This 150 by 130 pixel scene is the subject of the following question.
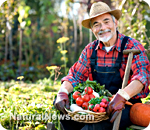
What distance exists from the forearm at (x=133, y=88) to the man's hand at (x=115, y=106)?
0.39 feet

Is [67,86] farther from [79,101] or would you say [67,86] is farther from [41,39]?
[41,39]

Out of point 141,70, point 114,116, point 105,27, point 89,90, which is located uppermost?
point 105,27

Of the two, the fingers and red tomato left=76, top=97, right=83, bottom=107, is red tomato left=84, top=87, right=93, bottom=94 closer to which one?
red tomato left=76, top=97, right=83, bottom=107

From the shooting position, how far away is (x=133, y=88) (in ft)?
6.65

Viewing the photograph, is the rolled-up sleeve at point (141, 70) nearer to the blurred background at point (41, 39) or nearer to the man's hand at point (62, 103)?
the man's hand at point (62, 103)

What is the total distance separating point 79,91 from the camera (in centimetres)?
225

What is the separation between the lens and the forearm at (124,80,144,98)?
2.00 meters

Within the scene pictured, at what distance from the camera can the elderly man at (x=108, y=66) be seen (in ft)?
6.92

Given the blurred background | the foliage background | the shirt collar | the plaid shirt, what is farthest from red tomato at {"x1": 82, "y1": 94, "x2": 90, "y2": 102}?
the blurred background

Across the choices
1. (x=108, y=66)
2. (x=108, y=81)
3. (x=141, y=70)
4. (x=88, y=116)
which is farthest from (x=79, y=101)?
(x=141, y=70)

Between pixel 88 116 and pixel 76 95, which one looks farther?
pixel 76 95

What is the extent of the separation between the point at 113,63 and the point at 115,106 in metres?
0.68

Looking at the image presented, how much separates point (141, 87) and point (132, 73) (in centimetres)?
29

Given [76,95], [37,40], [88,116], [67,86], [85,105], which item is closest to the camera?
[88,116]
